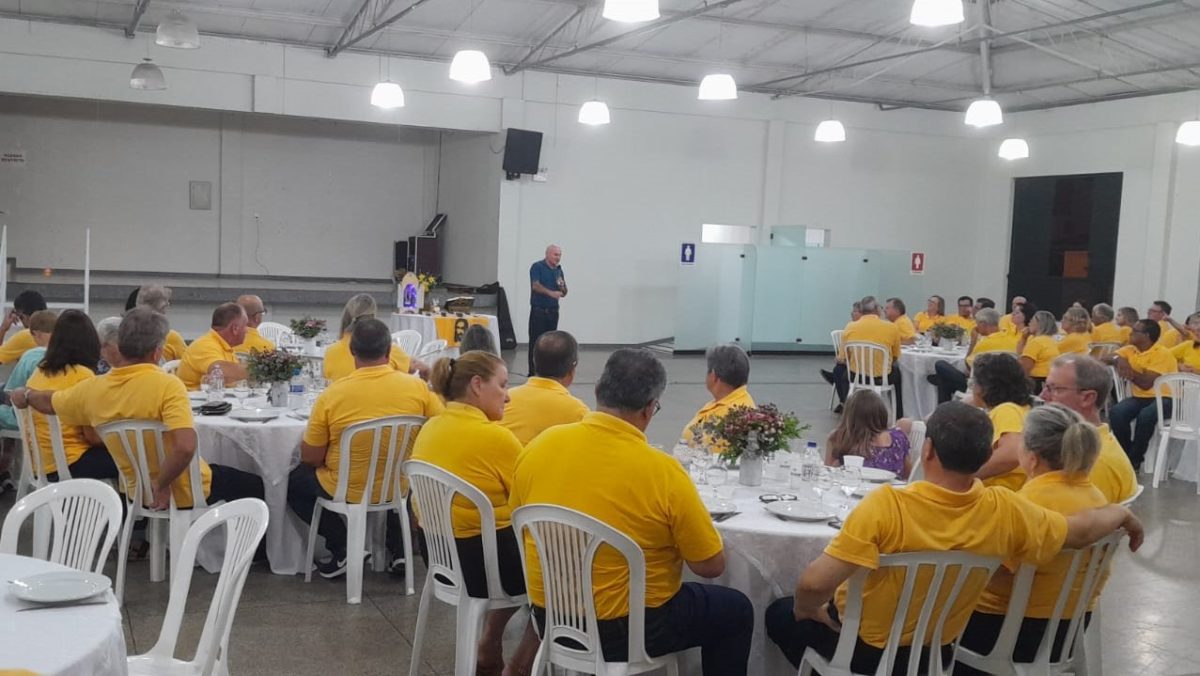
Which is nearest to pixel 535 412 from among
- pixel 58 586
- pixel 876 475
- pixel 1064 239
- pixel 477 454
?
pixel 477 454

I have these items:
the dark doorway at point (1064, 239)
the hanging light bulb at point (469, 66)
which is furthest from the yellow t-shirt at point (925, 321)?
the hanging light bulb at point (469, 66)

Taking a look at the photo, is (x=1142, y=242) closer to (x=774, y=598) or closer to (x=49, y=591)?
(x=774, y=598)

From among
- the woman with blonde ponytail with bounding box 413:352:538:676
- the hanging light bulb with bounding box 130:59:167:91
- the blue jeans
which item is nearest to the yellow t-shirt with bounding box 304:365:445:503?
the woman with blonde ponytail with bounding box 413:352:538:676

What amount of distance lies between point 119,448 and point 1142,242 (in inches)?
556

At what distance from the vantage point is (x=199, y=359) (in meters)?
5.80

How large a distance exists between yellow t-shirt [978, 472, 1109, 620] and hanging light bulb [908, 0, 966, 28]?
133 inches

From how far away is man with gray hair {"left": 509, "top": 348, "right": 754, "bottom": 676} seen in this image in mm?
2893

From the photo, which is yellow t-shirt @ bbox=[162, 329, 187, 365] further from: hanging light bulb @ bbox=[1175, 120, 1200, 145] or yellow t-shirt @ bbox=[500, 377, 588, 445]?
hanging light bulb @ bbox=[1175, 120, 1200, 145]

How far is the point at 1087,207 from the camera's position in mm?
15586

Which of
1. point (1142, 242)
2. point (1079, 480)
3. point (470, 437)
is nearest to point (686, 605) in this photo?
point (470, 437)

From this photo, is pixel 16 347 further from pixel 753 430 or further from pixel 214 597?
pixel 753 430

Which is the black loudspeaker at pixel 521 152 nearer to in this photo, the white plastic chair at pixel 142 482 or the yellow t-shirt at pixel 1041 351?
the yellow t-shirt at pixel 1041 351

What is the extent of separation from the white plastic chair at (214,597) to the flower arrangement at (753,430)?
173 cm

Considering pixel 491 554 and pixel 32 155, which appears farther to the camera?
pixel 32 155
